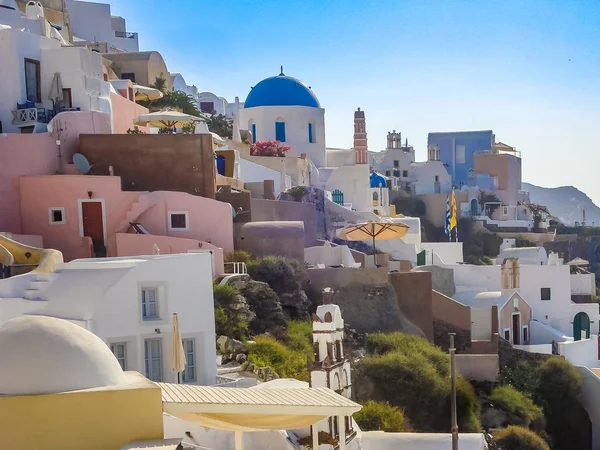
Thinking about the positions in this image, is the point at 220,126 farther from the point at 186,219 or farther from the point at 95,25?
the point at 186,219

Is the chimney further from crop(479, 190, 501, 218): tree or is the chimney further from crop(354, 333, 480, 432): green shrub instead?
crop(354, 333, 480, 432): green shrub

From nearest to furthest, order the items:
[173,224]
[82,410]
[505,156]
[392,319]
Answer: [82,410] < [173,224] < [392,319] < [505,156]

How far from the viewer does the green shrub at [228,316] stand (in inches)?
784

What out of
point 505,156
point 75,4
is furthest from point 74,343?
point 505,156

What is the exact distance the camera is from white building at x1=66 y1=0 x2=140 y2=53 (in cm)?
4459

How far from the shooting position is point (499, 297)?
32.6m

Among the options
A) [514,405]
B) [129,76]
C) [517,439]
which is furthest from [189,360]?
[129,76]

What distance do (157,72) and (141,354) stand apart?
25071 millimetres

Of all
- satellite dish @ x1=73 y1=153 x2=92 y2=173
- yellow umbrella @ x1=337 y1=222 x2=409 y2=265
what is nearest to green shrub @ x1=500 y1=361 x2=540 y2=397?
yellow umbrella @ x1=337 y1=222 x2=409 y2=265

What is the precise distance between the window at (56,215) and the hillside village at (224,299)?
0.07 metres

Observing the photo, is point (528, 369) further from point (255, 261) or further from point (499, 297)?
point (255, 261)

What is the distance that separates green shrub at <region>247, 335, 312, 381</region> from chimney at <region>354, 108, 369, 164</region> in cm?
2748

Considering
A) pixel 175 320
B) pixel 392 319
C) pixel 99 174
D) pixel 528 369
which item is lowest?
pixel 528 369

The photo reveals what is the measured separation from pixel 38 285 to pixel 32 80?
10.5m
